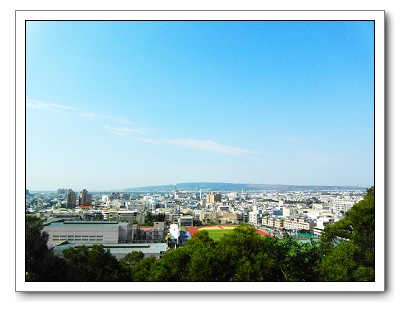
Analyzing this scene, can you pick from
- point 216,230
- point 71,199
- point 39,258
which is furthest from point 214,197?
point 39,258

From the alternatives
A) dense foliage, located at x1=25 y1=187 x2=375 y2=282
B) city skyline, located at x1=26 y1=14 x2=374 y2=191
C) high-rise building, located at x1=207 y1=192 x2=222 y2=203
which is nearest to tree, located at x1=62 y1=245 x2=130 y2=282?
dense foliage, located at x1=25 y1=187 x2=375 y2=282

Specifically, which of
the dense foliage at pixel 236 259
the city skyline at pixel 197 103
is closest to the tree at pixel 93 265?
the dense foliage at pixel 236 259

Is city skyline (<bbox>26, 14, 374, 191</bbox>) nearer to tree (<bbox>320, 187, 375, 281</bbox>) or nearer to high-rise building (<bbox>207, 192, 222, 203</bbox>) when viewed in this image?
high-rise building (<bbox>207, 192, 222, 203</bbox>)

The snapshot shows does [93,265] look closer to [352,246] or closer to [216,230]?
[216,230]

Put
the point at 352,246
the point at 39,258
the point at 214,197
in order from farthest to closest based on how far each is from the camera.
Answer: the point at 214,197
the point at 352,246
the point at 39,258
